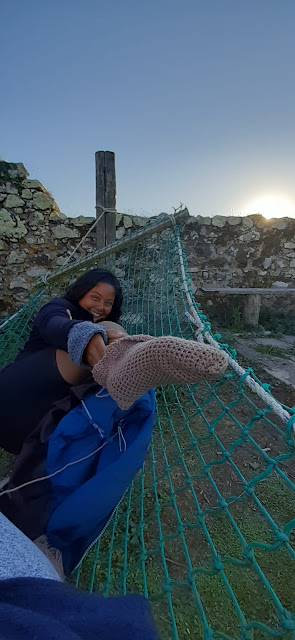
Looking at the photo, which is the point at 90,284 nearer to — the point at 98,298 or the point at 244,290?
the point at 98,298

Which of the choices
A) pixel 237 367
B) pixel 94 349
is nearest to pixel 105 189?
pixel 94 349

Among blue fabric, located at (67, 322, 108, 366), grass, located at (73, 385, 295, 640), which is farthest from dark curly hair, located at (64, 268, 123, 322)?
grass, located at (73, 385, 295, 640)

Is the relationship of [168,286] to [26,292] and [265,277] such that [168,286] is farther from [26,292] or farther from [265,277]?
[265,277]

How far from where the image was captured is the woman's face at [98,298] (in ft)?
4.63

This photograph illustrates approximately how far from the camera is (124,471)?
0.82 metres

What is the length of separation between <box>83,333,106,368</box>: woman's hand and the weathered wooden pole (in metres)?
1.68

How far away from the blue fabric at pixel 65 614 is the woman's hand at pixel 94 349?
541 millimetres

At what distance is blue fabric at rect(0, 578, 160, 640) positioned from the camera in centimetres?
30

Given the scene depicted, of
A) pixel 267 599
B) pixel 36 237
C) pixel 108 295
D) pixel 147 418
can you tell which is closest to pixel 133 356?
pixel 147 418

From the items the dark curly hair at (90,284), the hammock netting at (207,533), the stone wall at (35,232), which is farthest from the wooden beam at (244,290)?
the dark curly hair at (90,284)

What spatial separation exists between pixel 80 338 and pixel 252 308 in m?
3.31

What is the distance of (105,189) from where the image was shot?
7.86 feet

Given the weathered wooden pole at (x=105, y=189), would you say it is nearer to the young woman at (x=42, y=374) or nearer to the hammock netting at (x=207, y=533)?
the hammock netting at (x=207, y=533)

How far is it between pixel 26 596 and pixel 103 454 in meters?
0.48
